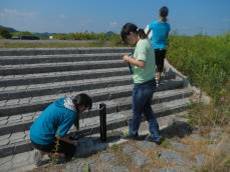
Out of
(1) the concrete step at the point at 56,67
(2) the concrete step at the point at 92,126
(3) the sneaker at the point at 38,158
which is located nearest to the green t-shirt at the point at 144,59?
(2) the concrete step at the point at 92,126

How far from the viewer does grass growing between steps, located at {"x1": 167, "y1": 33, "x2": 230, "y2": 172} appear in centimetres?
576

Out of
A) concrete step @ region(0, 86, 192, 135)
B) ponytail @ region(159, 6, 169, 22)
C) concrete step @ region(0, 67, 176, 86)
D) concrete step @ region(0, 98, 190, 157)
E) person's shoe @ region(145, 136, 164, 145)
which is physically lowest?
person's shoe @ region(145, 136, 164, 145)

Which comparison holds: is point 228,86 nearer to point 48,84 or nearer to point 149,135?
point 149,135

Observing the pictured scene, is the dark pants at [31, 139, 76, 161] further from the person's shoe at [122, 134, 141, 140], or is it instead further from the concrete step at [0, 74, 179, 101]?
the concrete step at [0, 74, 179, 101]

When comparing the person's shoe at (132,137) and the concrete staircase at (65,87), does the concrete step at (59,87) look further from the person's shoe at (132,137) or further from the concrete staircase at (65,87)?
the person's shoe at (132,137)

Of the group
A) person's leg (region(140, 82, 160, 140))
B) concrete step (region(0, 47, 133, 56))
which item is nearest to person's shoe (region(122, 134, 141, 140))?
person's leg (region(140, 82, 160, 140))

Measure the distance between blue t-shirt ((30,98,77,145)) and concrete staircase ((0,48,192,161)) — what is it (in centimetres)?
70

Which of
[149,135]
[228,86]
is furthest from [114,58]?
[149,135]

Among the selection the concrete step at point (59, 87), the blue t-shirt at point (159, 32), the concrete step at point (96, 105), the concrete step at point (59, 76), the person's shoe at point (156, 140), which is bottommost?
the person's shoe at point (156, 140)

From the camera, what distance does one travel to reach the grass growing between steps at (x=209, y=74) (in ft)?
18.9

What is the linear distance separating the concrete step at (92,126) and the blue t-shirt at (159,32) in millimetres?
1403

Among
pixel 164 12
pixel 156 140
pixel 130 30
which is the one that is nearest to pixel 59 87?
pixel 156 140

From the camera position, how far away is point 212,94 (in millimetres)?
7125

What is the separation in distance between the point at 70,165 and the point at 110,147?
0.80 meters
